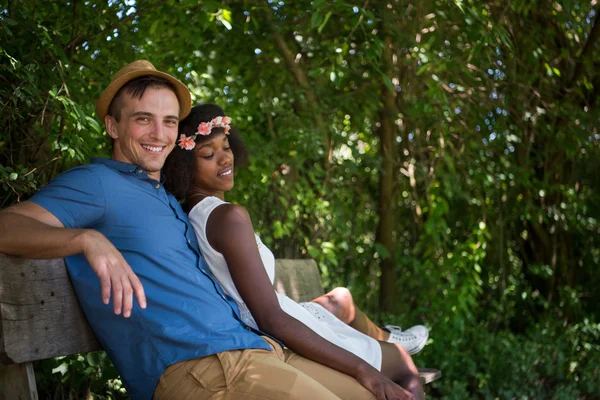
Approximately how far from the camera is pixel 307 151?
16.0 ft

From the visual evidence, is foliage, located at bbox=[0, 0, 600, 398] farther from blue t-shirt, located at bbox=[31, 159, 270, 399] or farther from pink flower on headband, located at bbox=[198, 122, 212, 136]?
blue t-shirt, located at bbox=[31, 159, 270, 399]

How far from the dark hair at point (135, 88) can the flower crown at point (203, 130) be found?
0.33 meters

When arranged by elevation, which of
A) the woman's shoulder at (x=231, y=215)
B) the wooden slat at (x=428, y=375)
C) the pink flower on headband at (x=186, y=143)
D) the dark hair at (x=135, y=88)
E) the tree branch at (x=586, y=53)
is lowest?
the wooden slat at (x=428, y=375)

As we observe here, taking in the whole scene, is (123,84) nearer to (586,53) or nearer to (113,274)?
(113,274)

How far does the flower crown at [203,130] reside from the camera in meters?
2.88

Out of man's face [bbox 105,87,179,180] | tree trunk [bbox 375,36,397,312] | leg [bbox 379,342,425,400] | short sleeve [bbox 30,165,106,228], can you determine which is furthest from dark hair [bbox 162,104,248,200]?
tree trunk [bbox 375,36,397,312]

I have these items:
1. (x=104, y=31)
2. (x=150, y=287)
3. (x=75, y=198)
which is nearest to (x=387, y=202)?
(x=104, y=31)

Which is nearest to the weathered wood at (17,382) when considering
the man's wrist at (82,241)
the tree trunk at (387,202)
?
the man's wrist at (82,241)

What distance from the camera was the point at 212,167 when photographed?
2926mm

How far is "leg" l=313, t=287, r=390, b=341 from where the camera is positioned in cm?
316

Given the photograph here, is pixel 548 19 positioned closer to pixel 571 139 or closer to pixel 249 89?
pixel 571 139

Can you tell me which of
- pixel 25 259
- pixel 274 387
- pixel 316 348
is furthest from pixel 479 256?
pixel 25 259

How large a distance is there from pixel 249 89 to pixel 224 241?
2.59 metres

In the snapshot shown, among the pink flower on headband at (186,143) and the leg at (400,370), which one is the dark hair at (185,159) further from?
the leg at (400,370)
